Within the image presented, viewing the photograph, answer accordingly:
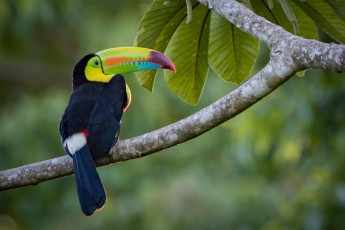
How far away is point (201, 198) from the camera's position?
24.3ft

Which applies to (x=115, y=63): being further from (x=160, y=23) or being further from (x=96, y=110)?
(x=160, y=23)

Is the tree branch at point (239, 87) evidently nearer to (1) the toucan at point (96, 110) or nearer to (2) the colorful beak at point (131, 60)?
(1) the toucan at point (96, 110)

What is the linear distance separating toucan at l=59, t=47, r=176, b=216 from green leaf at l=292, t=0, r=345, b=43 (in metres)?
0.61

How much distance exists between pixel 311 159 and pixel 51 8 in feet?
10.3

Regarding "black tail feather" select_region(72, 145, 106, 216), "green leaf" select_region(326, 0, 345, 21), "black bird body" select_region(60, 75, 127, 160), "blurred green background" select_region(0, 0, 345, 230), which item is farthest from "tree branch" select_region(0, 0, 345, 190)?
"blurred green background" select_region(0, 0, 345, 230)

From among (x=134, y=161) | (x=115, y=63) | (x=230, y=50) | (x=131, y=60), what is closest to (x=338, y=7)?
(x=230, y=50)

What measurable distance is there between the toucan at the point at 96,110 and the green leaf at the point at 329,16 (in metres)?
0.61

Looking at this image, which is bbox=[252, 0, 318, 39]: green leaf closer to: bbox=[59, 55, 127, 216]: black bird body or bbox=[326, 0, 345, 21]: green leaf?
bbox=[326, 0, 345, 21]: green leaf

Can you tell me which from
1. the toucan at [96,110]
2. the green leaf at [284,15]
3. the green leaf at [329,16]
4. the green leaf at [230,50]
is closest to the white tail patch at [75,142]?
the toucan at [96,110]

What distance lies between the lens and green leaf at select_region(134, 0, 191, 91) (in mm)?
3496

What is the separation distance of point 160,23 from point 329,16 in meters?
0.67

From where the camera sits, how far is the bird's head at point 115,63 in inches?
141

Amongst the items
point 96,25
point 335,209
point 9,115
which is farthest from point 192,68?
point 96,25

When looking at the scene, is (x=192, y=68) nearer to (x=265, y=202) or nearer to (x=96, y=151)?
(x=96, y=151)
